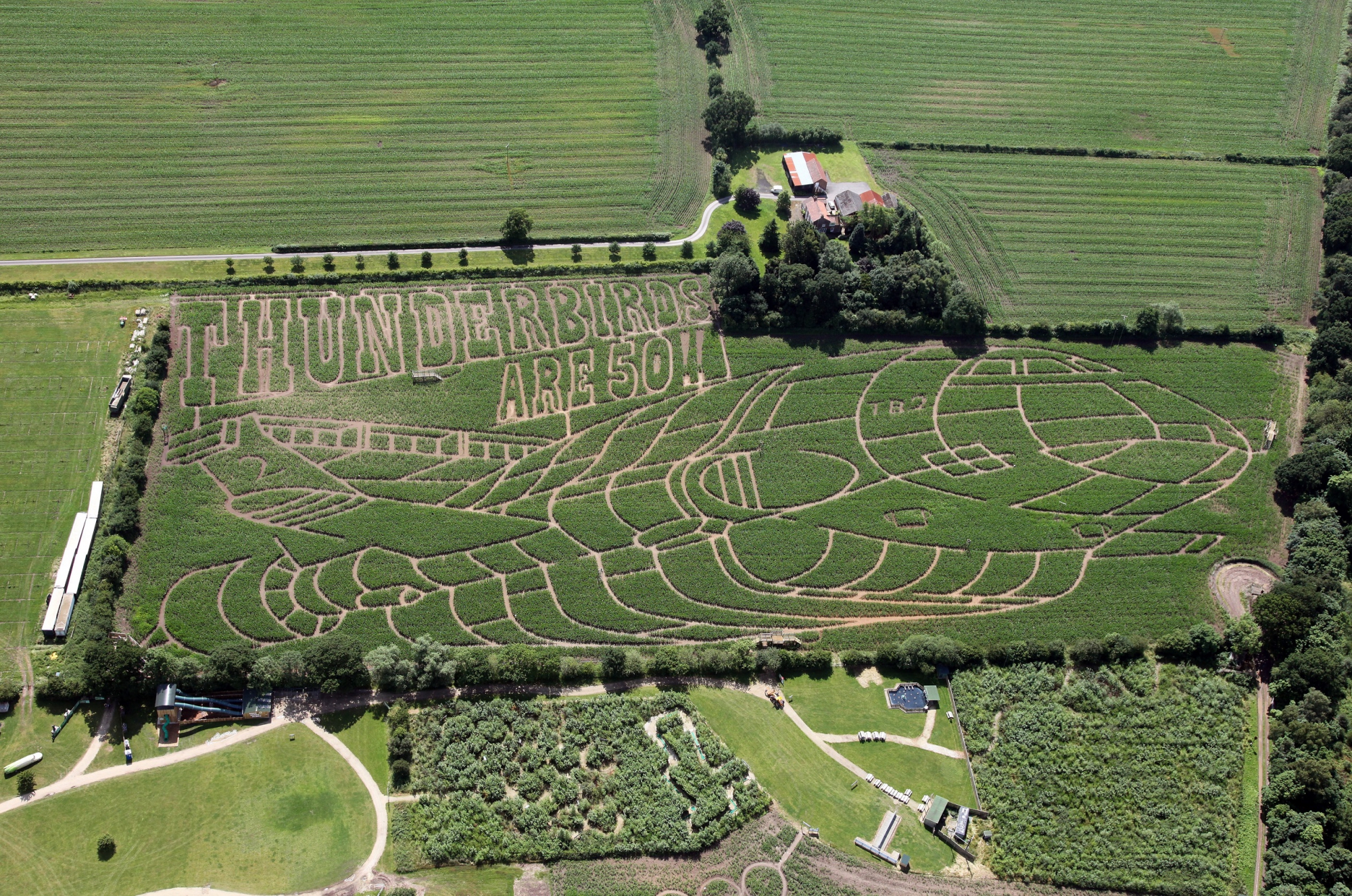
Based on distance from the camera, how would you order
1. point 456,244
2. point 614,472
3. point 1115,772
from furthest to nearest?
point 456,244 → point 614,472 → point 1115,772

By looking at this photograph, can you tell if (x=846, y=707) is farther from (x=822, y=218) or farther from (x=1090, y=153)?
(x=1090, y=153)

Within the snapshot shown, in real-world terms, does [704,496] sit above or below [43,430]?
below

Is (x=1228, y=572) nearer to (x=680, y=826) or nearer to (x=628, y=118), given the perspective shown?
(x=680, y=826)

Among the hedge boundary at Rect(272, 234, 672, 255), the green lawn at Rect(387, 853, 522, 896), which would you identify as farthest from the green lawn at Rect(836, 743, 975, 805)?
the hedge boundary at Rect(272, 234, 672, 255)

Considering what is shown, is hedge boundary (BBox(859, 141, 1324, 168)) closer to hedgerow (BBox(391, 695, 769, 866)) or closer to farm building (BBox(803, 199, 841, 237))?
farm building (BBox(803, 199, 841, 237))

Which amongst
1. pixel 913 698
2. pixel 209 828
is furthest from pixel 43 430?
pixel 913 698

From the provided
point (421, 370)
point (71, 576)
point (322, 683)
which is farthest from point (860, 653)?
point (71, 576)

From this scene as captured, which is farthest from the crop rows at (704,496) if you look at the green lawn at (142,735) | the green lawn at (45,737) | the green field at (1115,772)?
the green lawn at (45,737)
